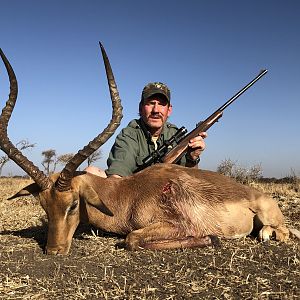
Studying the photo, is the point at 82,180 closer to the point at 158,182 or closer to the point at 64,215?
the point at 64,215

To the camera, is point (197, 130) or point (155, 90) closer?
point (197, 130)

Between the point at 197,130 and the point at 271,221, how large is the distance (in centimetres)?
230

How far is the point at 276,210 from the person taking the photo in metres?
5.51

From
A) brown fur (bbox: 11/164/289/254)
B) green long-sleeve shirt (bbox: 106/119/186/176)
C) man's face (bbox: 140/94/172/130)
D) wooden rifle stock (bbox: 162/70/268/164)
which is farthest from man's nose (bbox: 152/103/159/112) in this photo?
brown fur (bbox: 11/164/289/254)

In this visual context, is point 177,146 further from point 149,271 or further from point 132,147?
point 149,271

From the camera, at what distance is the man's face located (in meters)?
7.48

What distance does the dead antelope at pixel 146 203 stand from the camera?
466 cm

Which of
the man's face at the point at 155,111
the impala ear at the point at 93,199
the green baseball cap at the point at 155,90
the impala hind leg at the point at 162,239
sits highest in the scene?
the green baseball cap at the point at 155,90

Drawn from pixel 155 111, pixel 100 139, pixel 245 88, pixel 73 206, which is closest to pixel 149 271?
pixel 73 206

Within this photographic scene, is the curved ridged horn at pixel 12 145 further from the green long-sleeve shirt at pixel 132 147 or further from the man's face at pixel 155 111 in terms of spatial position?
the man's face at pixel 155 111

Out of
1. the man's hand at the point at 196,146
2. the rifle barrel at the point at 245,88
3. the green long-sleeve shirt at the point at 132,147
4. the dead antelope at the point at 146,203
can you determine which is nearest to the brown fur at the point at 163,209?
the dead antelope at the point at 146,203

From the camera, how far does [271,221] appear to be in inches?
213

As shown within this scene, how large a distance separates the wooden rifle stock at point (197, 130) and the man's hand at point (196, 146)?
69 millimetres

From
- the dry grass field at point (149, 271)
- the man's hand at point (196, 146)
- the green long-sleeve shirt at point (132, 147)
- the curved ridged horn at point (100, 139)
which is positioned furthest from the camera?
the man's hand at point (196, 146)
